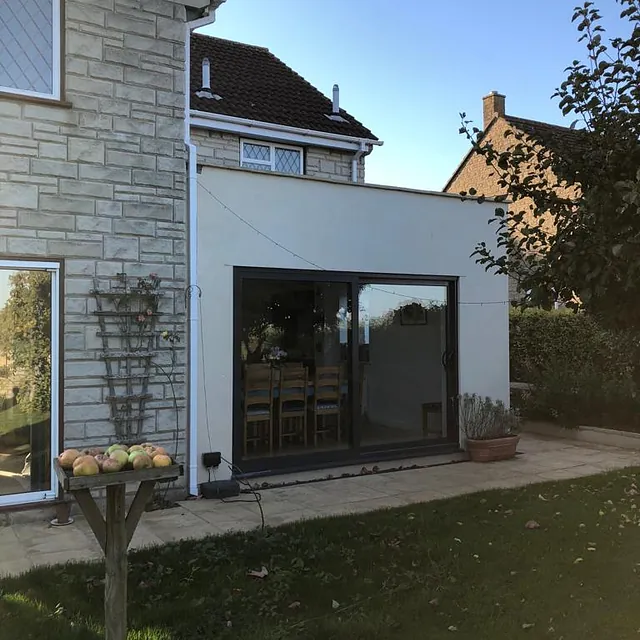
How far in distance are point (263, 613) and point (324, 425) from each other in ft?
14.1

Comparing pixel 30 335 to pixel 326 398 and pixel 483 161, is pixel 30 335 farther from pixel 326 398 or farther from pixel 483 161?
pixel 483 161

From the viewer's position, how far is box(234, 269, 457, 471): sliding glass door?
734 centimetres

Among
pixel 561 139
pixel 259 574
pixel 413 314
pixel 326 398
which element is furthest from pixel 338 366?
pixel 561 139

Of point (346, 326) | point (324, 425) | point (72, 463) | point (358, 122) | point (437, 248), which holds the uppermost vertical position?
point (358, 122)

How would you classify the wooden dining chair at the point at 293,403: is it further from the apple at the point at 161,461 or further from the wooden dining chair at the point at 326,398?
the apple at the point at 161,461

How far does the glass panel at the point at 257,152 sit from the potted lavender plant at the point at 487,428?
17.4 ft

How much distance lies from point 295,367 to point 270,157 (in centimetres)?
458

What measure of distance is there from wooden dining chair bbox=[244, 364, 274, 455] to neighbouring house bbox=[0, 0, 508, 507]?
22mm

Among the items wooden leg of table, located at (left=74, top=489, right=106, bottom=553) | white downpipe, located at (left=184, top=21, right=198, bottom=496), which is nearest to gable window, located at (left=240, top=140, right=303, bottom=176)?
white downpipe, located at (left=184, top=21, right=198, bottom=496)

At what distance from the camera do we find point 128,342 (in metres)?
6.03

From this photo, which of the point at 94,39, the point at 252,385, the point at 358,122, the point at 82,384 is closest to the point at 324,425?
the point at 252,385

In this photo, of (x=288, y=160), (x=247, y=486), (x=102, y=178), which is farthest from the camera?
(x=288, y=160)

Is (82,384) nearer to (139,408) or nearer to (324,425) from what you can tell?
(139,408)

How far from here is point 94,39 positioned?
5.94 meters
